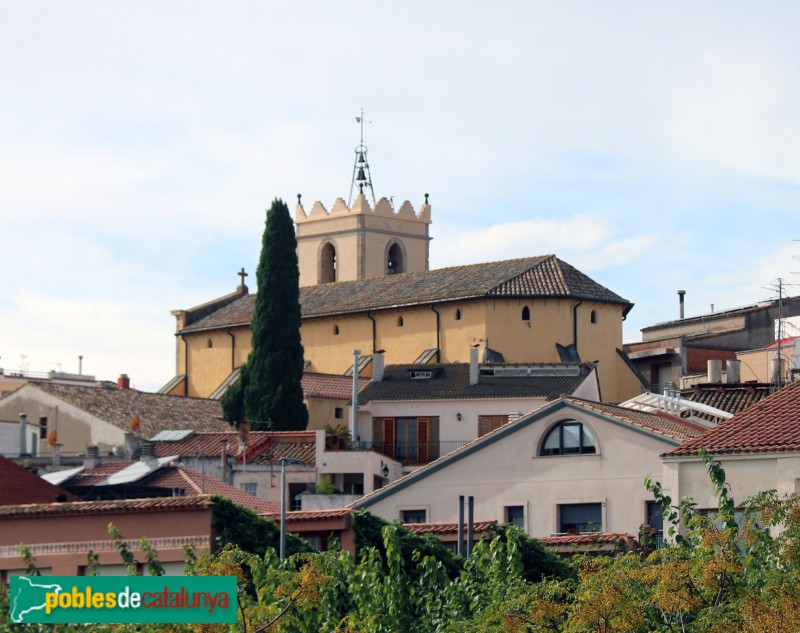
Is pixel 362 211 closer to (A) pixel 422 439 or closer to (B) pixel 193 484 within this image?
(A) pixel 422 439

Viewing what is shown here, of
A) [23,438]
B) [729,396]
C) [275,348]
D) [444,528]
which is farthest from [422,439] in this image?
[444,528]

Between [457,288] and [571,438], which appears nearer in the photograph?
[571,438]

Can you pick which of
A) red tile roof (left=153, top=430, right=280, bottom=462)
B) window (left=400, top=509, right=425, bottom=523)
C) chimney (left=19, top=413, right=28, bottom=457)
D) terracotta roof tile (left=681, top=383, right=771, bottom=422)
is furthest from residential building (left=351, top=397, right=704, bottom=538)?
chimney (left=19, top=413, right=28, bottom=457)

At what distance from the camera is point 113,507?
28.4 metres

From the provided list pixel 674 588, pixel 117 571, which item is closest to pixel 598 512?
pixel 117 571

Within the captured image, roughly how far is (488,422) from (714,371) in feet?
23.7

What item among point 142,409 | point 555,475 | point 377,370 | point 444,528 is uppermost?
point 377,370

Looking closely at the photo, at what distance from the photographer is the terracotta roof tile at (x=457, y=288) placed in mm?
69875

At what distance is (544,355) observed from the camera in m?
68.9

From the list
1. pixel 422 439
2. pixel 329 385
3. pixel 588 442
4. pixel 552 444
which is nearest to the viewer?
pixel 588 442

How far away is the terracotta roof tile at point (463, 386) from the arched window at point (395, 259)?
31.9 metres

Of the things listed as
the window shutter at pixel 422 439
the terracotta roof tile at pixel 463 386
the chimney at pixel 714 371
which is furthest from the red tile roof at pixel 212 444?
the chimney at pixel 714 371

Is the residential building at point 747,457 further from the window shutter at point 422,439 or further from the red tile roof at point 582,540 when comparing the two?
the window shutter at point 422,439

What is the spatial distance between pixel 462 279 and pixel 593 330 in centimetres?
566
